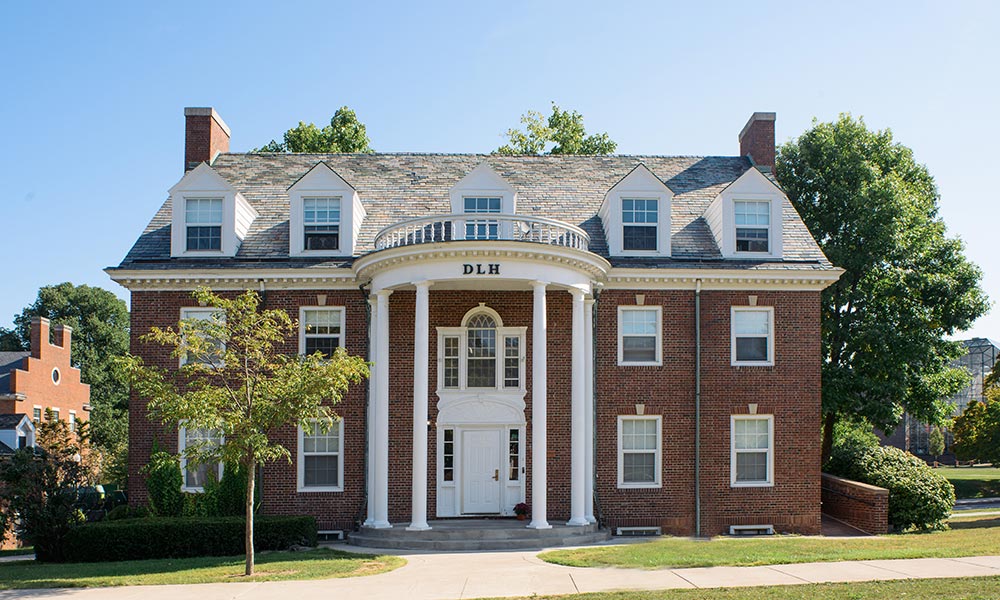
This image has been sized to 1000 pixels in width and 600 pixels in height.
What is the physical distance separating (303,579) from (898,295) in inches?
968

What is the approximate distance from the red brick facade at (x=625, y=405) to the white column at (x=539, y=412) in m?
2.16

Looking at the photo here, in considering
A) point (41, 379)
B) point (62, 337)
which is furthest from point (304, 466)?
point (62, 337)

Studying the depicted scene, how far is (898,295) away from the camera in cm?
3288

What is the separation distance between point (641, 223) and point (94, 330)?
158 feet

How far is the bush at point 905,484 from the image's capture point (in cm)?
2484

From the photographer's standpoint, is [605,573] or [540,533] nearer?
[605,573]

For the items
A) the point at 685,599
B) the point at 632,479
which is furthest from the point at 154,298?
the point at 685,599

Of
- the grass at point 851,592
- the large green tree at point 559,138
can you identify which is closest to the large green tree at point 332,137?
the large green tree at point 559,138

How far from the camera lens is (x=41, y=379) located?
4447 cm

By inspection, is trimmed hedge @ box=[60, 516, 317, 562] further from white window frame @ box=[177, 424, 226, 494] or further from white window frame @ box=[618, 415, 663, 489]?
white window frame @ box=[618, 415, 663, 489]

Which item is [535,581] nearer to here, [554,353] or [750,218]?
[554,353]

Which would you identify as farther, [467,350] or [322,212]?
[322,212]

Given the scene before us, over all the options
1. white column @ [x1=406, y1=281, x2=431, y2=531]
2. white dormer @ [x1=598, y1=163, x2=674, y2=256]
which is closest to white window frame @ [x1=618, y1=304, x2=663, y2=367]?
white dormer @ [x1=598, y1=163, x2=674, y2=256]

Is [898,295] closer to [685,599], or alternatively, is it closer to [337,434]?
[337,434]
